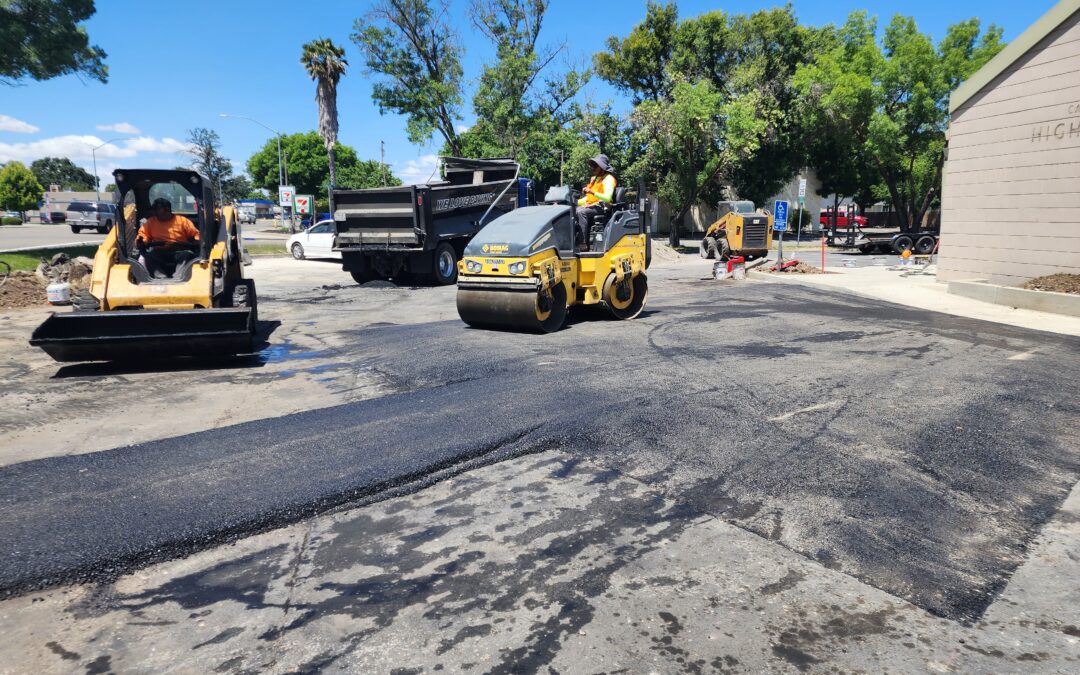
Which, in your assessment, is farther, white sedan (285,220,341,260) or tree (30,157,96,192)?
tree (30,157,96,192)

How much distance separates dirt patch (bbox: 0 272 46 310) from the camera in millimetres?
12516

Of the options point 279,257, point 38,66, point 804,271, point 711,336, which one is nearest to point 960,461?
point 711,336

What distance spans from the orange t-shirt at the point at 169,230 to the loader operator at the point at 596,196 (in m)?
5.07

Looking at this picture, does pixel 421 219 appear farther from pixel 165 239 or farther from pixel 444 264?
pixel 165 239

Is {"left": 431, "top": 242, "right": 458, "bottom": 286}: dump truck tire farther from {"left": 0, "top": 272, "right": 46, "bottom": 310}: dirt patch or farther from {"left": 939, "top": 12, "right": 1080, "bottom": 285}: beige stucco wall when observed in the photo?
{"left": 939, "top": 12, "right": 1080, "bottom": 285}: beige stucco wall

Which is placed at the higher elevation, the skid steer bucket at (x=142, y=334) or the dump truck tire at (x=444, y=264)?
the dump truck tire at (x=444, y=264)

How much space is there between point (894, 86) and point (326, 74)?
33.0 metres

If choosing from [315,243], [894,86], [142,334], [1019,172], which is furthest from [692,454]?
[894,86]

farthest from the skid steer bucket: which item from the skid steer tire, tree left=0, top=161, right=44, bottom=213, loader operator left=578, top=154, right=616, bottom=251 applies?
tree left=0, top=161, right=44, bottom=213

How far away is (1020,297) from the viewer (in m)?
→ 12.4

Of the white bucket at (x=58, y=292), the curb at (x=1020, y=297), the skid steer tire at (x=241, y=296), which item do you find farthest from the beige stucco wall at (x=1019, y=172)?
the white bucket at (x=58, y=292)

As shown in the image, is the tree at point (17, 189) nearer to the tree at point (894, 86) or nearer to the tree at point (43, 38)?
the tree at point (43, 38)

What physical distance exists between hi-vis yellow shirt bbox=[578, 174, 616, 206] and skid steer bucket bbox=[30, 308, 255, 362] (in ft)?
16.2

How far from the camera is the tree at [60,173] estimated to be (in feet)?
391
